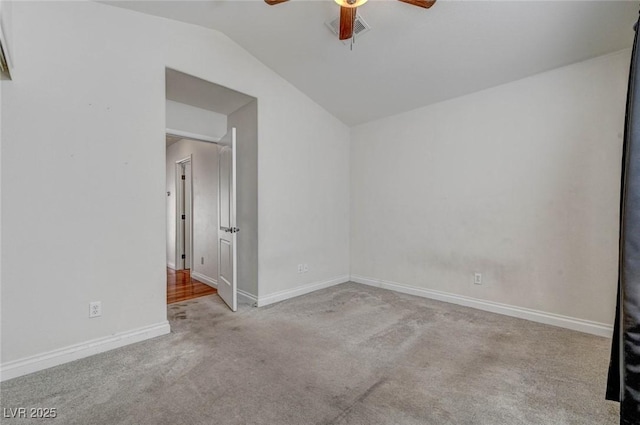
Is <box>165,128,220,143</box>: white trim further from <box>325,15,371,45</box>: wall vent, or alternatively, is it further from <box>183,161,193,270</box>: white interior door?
<box>325,15,371,45</box>: wall vent

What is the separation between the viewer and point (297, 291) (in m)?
3.95

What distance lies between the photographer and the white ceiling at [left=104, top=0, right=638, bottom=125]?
7.88 ft

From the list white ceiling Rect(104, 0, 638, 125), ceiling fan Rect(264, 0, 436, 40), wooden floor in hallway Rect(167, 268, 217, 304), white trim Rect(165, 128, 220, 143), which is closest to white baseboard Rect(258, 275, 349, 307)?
wooden floor in hallway Rect(167, 268, 217, 304)

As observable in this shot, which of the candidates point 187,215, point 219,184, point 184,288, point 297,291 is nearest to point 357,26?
point 219,184

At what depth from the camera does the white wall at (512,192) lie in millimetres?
2678

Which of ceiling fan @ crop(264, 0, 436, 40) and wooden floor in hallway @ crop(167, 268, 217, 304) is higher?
ceiling fan @ crop(264, 0, 436, 40)

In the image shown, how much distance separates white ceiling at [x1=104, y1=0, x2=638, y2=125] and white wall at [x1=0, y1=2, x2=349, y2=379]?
1.17 ft

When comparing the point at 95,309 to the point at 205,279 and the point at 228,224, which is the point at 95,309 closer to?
the point at 228,224

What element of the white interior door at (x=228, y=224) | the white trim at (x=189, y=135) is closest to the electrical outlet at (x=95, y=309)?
the white interior door at (x=228, y=224)

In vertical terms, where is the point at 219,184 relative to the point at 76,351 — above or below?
above

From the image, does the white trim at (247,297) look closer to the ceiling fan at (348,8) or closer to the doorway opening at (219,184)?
the doorway opening at (219,184)

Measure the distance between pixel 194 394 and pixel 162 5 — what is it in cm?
304

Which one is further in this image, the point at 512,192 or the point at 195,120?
the point at 195,120

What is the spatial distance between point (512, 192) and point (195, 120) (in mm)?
3781
